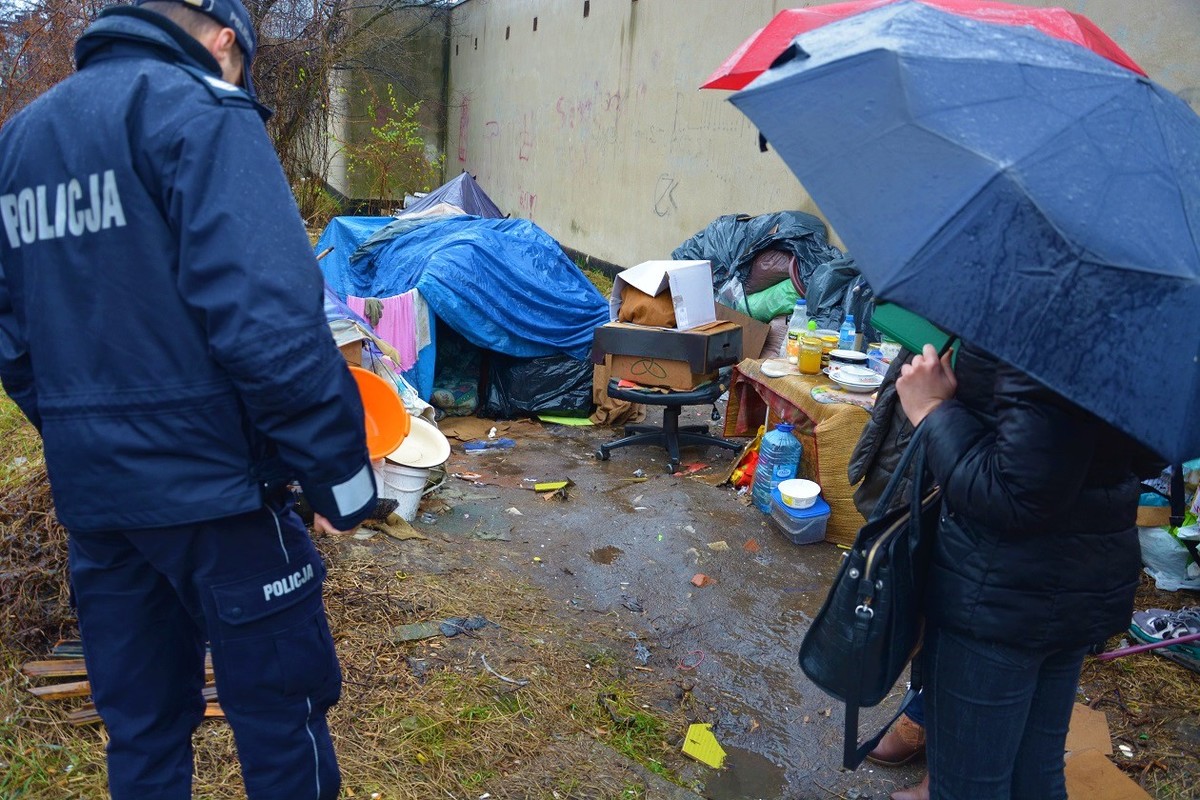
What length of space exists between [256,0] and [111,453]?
39.3ft

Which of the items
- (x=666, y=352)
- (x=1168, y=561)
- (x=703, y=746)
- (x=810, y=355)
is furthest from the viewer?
(x=666, y=352)

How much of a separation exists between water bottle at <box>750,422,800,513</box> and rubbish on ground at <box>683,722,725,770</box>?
1.83 m

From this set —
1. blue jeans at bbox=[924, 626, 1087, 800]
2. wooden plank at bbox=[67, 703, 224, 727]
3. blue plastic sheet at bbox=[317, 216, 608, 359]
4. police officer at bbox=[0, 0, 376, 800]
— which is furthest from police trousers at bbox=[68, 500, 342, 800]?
blue plastic sheet at bbox=[317, 216, 608, 359]

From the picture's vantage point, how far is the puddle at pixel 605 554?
4184 millimetres

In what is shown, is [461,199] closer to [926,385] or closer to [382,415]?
[382,415]

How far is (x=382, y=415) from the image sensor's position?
244 cm

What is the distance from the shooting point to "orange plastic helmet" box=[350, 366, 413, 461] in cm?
239

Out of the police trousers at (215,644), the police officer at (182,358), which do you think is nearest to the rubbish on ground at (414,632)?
the police trousers at (215,644)

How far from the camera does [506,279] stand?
20.8 feet

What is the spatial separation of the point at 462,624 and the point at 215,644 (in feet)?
5.79

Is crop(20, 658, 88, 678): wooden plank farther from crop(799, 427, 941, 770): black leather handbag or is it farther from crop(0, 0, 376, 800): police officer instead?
crop(799, 427, 941, 770): black leather handbag

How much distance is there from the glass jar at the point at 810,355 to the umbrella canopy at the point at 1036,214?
324 cm

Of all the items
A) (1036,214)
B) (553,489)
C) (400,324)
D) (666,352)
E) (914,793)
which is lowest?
(553,489)

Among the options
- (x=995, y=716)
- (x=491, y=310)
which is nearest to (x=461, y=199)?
(x=491, y=310)
